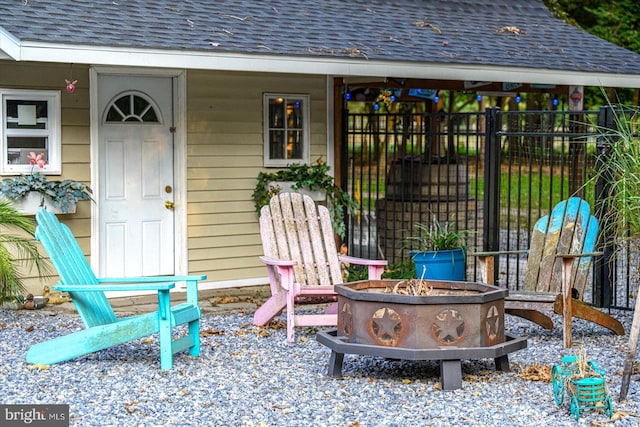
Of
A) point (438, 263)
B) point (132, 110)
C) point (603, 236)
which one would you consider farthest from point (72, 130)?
point (603, 236)

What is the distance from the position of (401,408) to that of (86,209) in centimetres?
469

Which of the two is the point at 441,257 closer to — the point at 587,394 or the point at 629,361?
the point at 629,361

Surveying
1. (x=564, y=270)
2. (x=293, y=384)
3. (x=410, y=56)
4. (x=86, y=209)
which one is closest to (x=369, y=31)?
(x=410, y=56)

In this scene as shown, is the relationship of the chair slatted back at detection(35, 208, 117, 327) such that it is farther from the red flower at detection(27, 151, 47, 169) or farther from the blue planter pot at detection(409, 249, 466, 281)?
the blue planter pot at detection(409, 249, 466, 281)

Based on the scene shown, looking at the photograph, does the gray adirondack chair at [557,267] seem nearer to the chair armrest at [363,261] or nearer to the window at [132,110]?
the chair armrest at [363,261]

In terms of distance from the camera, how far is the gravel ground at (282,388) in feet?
17.5

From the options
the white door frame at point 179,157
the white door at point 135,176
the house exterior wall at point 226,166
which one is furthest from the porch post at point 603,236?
the white door at point 135,176

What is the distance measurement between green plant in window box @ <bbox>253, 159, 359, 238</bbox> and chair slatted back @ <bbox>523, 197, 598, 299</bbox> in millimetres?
2597

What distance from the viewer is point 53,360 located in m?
6.44

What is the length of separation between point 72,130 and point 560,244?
15.1 feet

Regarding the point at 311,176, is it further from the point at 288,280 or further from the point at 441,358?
the point at 441,358

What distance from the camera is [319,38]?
9.76 metres

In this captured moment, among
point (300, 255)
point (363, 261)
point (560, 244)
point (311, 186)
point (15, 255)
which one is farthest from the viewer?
point (311, 186)

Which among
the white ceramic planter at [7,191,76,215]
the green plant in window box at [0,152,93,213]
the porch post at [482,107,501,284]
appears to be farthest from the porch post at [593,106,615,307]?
the white ceramic planter at [7,191,76,215]
